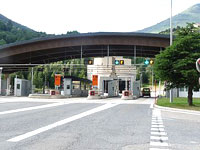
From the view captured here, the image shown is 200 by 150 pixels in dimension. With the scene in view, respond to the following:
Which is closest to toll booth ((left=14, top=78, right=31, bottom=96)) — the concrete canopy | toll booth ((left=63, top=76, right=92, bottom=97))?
the concrete canopy

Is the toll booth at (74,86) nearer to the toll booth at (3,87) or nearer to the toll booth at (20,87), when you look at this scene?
the toll booth at (20,87)

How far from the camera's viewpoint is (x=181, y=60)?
19.4 meters

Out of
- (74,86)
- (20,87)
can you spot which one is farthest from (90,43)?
(20,87)

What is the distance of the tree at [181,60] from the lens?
757 inches

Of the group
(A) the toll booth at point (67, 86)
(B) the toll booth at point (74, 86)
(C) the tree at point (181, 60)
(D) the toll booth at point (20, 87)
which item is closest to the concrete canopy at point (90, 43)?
(D) the toll booth at point (20, 87)

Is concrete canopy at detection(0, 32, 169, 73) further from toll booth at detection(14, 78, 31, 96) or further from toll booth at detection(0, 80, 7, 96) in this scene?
toll booth at detection(14, 78, 31, 96)

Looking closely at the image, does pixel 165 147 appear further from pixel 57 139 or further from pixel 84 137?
pixel 57 139

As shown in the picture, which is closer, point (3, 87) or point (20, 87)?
point (20, 87)

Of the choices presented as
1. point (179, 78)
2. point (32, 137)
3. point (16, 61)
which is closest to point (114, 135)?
point (32, 137)

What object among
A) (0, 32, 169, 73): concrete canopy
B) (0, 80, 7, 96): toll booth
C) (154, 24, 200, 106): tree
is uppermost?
(0, 32, 169, 73): concrete canopy

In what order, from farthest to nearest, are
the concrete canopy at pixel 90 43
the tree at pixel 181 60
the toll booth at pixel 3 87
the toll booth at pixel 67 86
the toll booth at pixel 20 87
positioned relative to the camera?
the toll booth at pixel 3 87, the toll booth at pixel 20 87, the toll booth at pixel 67 86, the concrete canopy at pixel 90 43, the tree at pixel 181 60

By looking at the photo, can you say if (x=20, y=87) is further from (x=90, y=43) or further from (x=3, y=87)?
(x=90, y=43)

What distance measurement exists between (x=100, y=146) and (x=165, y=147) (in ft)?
5.36

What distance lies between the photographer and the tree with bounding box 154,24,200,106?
19234 mm
